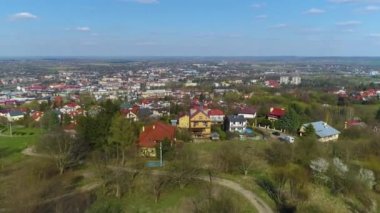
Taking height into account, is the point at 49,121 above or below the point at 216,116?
above

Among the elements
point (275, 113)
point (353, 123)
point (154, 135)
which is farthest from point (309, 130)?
point (154, 135)

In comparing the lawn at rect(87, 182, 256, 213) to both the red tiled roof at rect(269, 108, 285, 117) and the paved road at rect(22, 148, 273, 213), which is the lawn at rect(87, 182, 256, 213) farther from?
the red tiled roof at rect(269, 108, 285, 117)

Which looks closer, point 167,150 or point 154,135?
point 167,150

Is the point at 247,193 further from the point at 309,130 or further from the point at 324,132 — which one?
the point at 324,132

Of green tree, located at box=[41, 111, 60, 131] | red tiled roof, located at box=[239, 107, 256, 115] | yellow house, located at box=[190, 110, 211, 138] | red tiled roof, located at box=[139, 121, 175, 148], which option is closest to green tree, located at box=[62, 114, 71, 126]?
green tree, located at box=[41, 111, 60, 131]

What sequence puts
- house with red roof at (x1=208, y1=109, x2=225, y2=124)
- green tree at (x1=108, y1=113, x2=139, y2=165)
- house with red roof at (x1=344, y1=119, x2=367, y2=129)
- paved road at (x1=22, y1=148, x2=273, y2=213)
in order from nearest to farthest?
paved road at (x1=22, y1=148, x2=273, y2=213), green tree at (x1=108, y1=113, x2=139, y2=165), house with red roof at (x1=344, y1=119, x2=367, y2=129), house with red roof at (x1=208, y1=109, x2=225, y2=124)

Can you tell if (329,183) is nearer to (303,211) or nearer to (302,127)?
(303,211)
